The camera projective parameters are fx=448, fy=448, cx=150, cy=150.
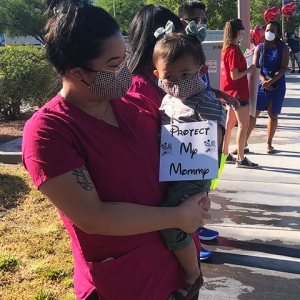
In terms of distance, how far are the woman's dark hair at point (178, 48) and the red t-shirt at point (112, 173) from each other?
1.29 feet

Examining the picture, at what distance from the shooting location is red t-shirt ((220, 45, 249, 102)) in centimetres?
618

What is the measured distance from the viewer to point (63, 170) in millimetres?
1398

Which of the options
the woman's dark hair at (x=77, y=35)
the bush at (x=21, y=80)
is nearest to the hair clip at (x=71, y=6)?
the woman's dark hair at (x=77, y=35)

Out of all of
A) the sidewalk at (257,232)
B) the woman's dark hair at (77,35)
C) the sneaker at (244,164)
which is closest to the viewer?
the woman's dark hair at (77,35)

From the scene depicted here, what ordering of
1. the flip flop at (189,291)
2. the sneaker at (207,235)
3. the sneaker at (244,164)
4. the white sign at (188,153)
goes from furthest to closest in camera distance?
the sneaker at (244,164) → the sneaker at (207,235) → the flip flop at (189,291) → the white sign at (188,153)

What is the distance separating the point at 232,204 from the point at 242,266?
1.44 metres

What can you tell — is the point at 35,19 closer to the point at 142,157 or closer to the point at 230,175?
the point at 230,175

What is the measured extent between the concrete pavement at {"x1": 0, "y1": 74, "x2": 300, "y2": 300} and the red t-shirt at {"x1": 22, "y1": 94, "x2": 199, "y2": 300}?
71.3 inches

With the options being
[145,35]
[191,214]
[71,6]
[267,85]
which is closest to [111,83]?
[71,6]

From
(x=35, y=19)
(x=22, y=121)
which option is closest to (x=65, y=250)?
(x=22, y=121)

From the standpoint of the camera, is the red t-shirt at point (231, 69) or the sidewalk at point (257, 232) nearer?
the sidewalk at point (257, 232)

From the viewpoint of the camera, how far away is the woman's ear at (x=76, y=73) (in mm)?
1561

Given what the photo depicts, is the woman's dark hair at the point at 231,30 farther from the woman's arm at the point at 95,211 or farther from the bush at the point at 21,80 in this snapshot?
the woman's arm at the point at 95,211

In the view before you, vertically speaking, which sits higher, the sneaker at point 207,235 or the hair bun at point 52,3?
the hair bun at point 52,3
